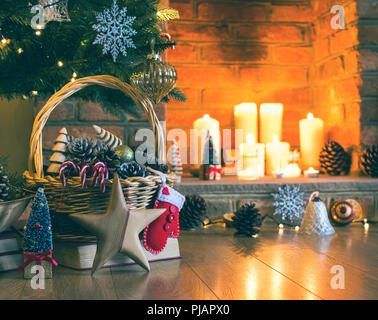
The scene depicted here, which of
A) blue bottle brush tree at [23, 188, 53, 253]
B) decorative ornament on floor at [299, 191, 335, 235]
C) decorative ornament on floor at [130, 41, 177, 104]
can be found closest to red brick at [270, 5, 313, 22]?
decorative ornament on floor at [299, 191, 335, 235]

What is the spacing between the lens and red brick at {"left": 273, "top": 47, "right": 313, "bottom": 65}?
2.05 meters

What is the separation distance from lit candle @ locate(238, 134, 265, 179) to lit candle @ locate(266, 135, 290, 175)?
50 mm

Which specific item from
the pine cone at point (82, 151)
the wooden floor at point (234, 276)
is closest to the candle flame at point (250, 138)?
the wooden floor at point (234, 276)

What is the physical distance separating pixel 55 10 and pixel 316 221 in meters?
0.93

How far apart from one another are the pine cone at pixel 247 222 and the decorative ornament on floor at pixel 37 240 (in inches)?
25.3

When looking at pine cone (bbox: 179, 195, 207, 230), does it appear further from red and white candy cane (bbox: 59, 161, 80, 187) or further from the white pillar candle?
red and white candy cane (bbox: 59, 161, 80, 187)

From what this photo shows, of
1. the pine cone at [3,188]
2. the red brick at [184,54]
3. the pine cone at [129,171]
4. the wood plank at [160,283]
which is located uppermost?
the red brick at [184,54]

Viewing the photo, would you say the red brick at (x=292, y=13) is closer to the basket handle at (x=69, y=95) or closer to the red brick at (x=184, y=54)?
the red brick at (x=184, y=54)

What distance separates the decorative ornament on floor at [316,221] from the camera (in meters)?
1.41

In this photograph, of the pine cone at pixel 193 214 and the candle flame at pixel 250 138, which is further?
the candle flame at pixel 250 138

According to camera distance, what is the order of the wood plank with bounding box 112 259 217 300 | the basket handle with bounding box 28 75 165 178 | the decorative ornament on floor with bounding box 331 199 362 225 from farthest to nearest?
1. the decorative ornament on floor with bounding box 331 199 362 225
2. the basket handle with bounding box 28 75 165 178
3. the wood plank with bounding box 112 259 217 300
